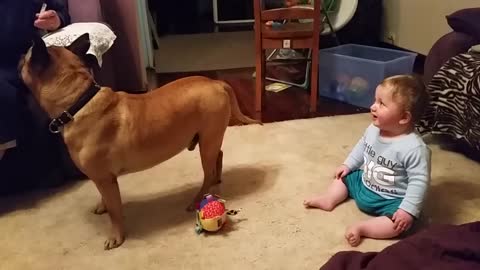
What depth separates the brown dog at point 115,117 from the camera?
1.57 metres

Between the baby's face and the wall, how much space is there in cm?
171

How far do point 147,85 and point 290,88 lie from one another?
0.90 metres

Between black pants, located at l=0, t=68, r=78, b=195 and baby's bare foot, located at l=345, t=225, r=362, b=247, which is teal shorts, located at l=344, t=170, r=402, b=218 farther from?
black pants, located at l=0, t=68, r=78, b=195

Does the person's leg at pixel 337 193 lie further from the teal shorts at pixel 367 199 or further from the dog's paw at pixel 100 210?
the dog's paw at pixel 100 210

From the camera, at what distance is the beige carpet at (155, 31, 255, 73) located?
3.80 metres

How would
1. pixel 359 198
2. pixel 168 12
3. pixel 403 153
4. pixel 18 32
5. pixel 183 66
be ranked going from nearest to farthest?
pixel 403 153 < pixel 359 198 < pixel 18 32 < pixel 183 66 < pixel 168 12

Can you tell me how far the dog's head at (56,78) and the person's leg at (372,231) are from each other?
0.95m

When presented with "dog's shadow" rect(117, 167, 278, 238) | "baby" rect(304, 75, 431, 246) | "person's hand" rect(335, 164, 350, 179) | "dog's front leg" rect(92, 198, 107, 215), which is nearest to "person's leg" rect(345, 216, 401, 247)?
"baby" rect(304, 75, 431, 246)

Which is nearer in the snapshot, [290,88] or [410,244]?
[410,244]

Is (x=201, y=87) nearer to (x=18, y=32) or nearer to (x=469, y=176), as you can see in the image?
(x=18, y=32)

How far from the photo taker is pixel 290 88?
10.5 ft

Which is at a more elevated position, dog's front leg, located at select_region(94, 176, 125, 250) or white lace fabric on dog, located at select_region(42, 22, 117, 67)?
white lace fabric on dog, located at select_region(42, 22, 117, 67)

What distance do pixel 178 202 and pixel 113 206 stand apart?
31cm

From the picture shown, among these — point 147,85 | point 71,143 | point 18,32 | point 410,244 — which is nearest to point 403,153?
point 410,244
